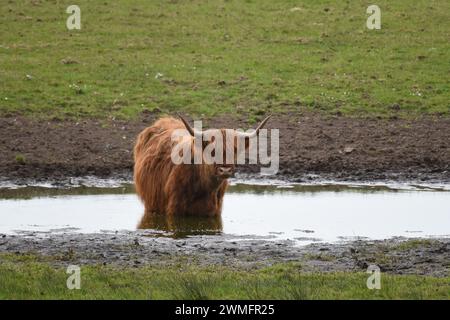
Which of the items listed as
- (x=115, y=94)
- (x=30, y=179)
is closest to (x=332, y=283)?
(x=30, y=179)

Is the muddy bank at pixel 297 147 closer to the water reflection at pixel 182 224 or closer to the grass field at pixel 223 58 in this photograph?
the grass field at pixel 223 58

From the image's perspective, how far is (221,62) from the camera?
23.5m

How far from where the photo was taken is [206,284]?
915cm

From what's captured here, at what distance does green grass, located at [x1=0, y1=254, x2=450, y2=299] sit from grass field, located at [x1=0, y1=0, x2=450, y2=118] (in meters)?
10.5

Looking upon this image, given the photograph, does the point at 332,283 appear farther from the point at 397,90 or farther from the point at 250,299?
the point at 397,90

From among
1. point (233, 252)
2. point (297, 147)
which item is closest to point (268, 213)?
point (233, 252)

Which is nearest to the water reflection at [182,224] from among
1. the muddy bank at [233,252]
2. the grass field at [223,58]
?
the muddy bank at [233,252]

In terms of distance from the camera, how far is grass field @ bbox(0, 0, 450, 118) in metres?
20.9

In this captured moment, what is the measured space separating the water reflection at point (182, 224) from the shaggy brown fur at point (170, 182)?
0.29ft

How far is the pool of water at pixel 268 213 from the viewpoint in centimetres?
1261

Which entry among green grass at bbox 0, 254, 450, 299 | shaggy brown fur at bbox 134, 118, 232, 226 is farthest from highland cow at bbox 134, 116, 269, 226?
green grass at bbox 0, 254, 450, 299

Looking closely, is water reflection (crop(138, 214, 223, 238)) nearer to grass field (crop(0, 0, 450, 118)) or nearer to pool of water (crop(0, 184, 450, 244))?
pool of water (crop(0, 184, 450, 244))

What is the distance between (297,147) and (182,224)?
206 inches

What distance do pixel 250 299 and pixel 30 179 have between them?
332 inches
